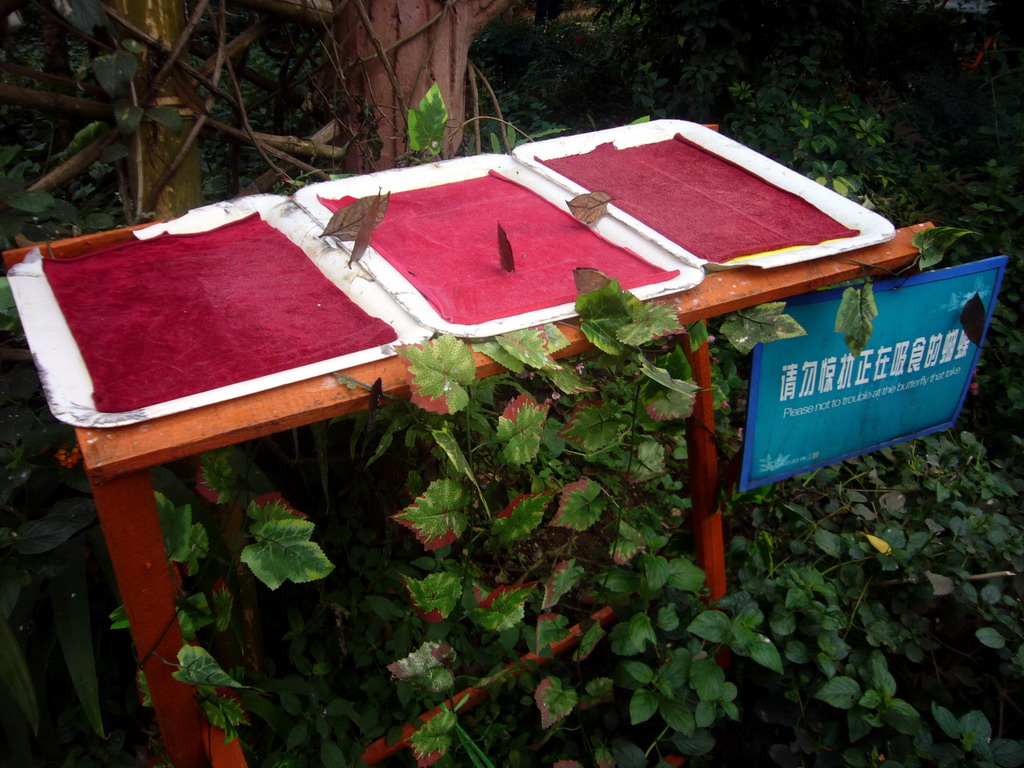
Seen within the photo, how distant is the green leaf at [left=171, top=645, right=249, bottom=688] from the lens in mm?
968

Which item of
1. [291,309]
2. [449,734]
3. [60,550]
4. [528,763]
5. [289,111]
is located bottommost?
[528,763]

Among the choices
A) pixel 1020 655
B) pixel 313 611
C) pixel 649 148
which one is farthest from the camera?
pixel 313 611

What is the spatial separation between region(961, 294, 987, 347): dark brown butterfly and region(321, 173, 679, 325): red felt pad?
0.71 metres

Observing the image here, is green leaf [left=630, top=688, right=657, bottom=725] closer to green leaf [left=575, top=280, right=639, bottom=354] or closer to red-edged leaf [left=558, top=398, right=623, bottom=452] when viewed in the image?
red-edged leaf [left=558, top=398, right=623, bottom=452]

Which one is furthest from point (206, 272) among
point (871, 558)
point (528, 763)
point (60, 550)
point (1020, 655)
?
point (1020, 655)

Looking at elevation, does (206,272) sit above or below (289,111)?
above

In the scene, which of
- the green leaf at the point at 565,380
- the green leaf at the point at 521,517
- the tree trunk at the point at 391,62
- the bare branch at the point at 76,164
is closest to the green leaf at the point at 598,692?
the green leaf at the point at 521,517

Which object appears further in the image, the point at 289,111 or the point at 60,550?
the point at 289,111

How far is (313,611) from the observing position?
6.17ft

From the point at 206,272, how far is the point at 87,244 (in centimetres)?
24

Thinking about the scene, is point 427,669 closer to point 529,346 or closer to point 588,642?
point 588,642

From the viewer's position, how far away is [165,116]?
178 cm

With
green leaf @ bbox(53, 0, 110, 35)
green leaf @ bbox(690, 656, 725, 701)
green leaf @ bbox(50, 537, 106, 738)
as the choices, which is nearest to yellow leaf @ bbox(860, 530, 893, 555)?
green leaf @ bbox(690, 656, 725, 701)

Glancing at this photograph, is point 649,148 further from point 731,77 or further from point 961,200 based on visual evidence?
point 731,77
